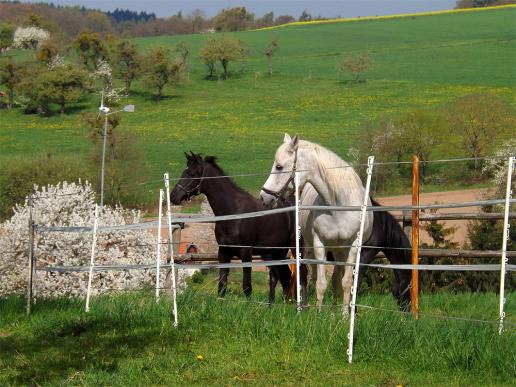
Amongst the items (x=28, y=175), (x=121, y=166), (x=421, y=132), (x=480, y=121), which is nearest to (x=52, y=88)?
(x=28, y=175)

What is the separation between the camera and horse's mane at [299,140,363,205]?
36.2 ft

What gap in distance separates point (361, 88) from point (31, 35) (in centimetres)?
6241

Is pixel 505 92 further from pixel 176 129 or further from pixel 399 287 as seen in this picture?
pixel 399 287

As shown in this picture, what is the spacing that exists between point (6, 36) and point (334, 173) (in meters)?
129

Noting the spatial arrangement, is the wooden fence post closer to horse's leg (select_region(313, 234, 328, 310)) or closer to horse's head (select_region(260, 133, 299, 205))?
horse's leg (select_region(313, 234, 328, 310))

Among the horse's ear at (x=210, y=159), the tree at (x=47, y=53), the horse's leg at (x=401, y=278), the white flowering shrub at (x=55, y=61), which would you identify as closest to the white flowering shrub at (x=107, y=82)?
the white flowering shrub at (x=55, y=61)

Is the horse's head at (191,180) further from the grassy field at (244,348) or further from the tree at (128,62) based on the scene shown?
the tree at (128,62)

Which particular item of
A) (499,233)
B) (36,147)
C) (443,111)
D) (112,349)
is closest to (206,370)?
(112,349)

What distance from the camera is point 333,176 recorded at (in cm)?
1105

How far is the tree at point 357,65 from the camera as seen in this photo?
93.9 m

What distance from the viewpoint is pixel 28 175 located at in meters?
54.6

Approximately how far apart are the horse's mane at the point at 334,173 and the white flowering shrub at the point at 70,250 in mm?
9525

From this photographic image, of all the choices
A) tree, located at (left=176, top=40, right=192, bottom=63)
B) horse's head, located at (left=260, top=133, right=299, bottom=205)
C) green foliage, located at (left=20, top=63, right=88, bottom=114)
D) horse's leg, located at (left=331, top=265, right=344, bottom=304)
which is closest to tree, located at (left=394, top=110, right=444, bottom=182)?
green foliage, located at (left=20, top=63, right=88, bottom=114)

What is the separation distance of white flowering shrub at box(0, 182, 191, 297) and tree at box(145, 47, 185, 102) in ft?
231
